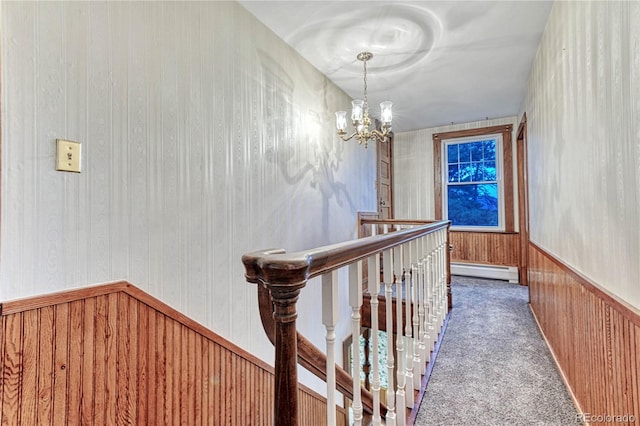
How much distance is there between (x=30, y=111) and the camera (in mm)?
1177

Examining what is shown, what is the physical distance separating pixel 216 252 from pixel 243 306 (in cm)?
47

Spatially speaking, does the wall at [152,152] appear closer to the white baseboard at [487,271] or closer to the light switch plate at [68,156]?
the light switch plate at [68,156]

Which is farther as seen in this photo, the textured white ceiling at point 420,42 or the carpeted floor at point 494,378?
the textured white ceiling at point 420,42

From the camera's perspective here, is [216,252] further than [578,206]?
Yes

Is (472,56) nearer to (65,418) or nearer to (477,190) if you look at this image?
(477,190)

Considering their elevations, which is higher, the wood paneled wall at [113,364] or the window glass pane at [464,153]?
the window glass pane at [464,153]

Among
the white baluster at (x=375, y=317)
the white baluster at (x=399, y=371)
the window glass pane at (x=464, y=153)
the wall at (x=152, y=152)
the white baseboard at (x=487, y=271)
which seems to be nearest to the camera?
the white baluster at (x=375, y=317)

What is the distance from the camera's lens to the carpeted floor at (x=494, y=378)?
60.0 inches

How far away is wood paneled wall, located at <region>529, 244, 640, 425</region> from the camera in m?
1.10

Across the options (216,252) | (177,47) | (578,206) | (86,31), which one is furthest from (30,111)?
(578,206)

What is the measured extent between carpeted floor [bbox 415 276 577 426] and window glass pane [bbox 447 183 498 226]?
2.27 meters

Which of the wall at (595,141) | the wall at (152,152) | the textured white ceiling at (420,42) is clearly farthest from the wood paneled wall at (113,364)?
the textured white ceiling at (420,42)

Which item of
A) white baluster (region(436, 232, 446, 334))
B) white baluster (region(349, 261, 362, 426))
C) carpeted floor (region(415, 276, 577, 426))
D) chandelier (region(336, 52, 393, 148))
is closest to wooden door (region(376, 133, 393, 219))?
chandelier (region(336, 52, 393, 148))

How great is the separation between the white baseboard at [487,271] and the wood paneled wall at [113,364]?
4.14 m
